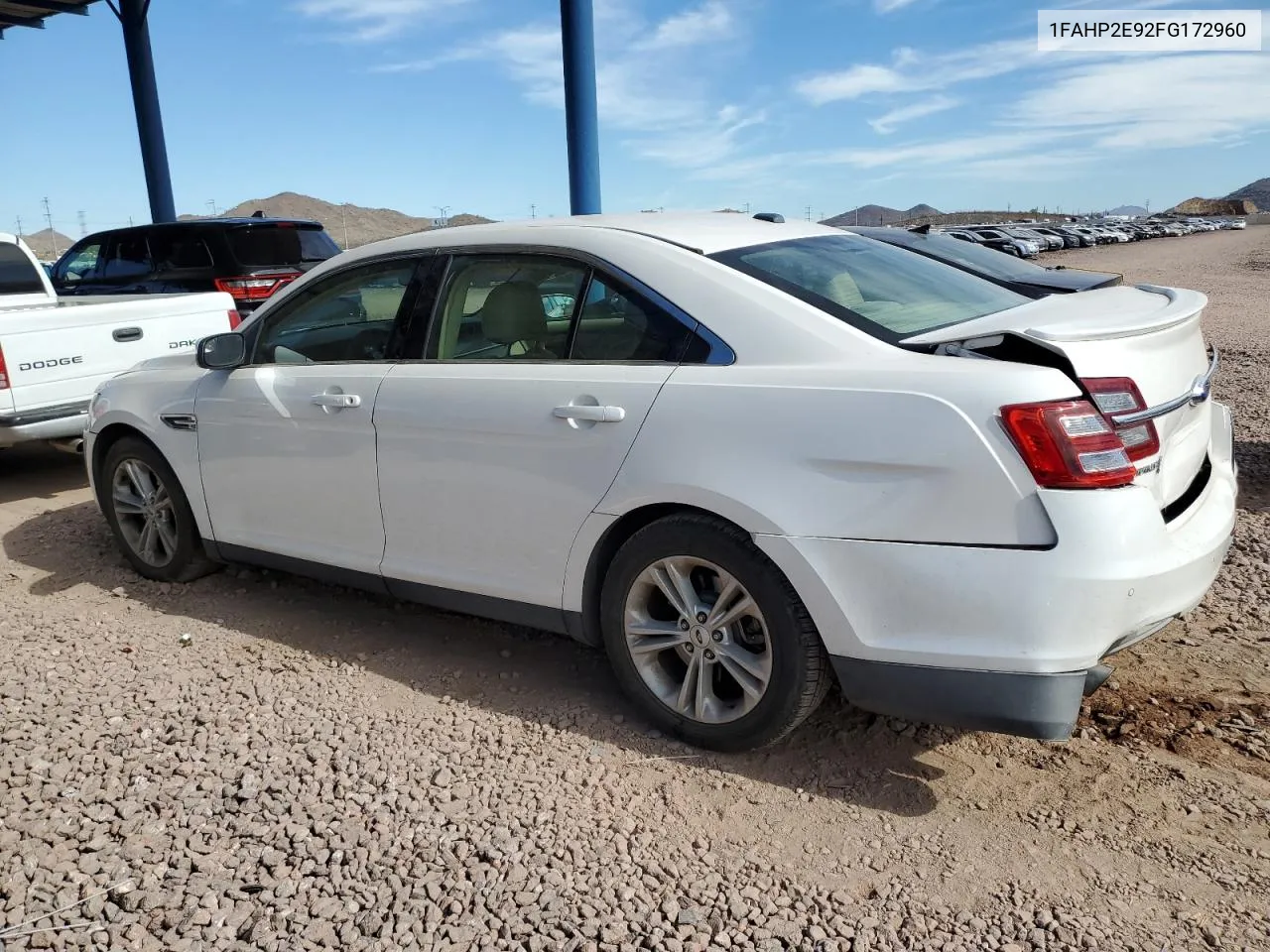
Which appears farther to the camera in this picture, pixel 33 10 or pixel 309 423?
pixel 33 10

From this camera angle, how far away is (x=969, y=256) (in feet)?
17.5

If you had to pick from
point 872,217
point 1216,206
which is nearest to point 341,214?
point 872,217

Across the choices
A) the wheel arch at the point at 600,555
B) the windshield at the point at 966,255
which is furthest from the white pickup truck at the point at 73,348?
the windshield at the point at 966,255

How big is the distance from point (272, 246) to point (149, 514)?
6.05 m

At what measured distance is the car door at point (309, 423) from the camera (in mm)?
3986

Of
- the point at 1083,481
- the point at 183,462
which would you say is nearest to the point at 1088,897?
the point at 1083,481

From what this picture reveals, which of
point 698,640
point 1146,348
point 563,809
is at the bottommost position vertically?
point 563,809

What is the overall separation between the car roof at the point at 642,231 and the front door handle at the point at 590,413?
617 mm

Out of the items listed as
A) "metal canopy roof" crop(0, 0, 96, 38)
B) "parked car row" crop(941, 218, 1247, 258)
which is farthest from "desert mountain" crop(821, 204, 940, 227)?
"metal canopy roof" crop(0, 0, 96, 38)

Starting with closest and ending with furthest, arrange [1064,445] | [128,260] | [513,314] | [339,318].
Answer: [1064,445]
[513,314]
[339,318]
[128,260]

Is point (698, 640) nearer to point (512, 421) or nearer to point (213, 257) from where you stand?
point (512, 421)

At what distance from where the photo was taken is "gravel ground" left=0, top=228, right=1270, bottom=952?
2.53m

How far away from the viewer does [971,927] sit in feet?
8.05

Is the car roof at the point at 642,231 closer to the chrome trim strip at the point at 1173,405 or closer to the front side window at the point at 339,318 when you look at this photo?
the front side window at the point at 339,318
